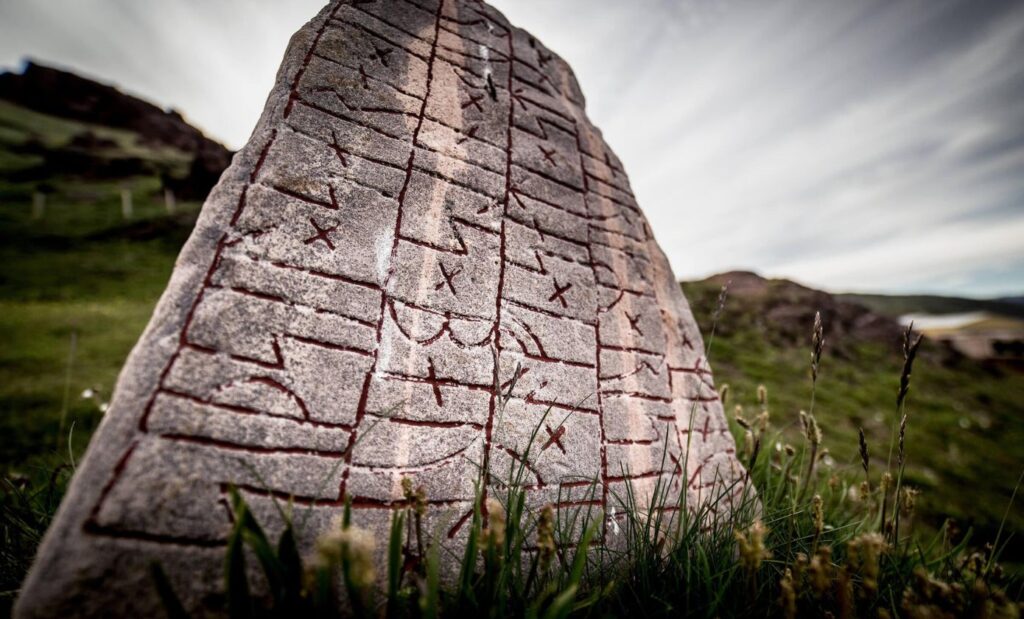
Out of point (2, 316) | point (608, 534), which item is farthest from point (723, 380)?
point (2, 316)

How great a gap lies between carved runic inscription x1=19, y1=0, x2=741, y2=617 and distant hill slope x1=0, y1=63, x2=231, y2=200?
2892 cm

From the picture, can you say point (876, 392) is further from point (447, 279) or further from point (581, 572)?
point (581, 572)

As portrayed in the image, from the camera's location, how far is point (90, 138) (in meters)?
34.8

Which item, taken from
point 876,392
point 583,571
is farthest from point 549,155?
point 876,392

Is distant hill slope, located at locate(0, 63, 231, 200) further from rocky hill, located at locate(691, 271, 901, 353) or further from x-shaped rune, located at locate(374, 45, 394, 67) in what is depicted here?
x-shaped rune, located at locate(374, 45, 394, 67)

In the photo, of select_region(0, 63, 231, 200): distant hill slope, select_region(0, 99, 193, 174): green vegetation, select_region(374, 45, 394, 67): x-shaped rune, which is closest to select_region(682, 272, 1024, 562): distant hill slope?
select_region(374, 45, 394, 67): x-shaped rune

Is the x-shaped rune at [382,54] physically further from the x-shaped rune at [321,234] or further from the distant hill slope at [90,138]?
the distant hill slope at [90,138]

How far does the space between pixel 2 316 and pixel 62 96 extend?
237ft

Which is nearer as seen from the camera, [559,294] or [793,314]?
[559,294]

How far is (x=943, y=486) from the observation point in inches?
190

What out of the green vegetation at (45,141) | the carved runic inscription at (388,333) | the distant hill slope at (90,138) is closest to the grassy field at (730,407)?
the carved runic inscription at (388,333)

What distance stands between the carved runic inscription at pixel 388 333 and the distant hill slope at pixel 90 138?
28920 mm

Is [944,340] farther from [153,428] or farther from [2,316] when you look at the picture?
[2,316]

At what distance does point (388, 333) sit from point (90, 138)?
50.4m
